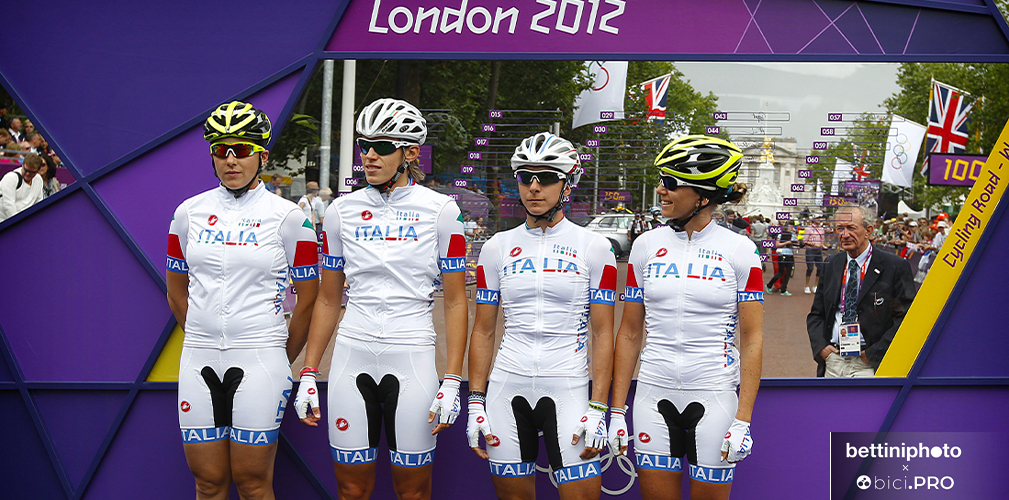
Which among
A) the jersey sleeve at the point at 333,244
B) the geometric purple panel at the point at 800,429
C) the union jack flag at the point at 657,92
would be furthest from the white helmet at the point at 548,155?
the geometric purple panel at the point at 800,429

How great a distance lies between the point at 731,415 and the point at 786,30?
8.37 feet

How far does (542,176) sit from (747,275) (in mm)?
1070

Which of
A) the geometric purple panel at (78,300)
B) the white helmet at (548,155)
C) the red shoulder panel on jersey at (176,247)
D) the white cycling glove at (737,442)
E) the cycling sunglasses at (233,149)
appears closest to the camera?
the white cycling glove at (737,442)

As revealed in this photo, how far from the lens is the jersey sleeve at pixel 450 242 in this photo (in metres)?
3.94

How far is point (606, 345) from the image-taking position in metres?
3.74

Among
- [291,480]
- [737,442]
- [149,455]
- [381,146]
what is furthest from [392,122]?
[149,455]

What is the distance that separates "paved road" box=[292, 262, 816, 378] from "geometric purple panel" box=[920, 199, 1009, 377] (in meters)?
0.73

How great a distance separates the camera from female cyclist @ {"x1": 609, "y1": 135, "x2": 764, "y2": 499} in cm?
364

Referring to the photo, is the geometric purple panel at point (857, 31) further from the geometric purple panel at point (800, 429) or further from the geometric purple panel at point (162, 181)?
the geometric purple panel at point (162, 181)

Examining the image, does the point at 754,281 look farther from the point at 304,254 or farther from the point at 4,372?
the point at 4,372

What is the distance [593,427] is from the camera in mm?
3625

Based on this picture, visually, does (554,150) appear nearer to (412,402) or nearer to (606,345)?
(606,345)

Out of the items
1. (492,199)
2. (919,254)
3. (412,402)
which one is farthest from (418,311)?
(919,254)

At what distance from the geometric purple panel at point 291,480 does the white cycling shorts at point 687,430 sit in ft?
7.68
